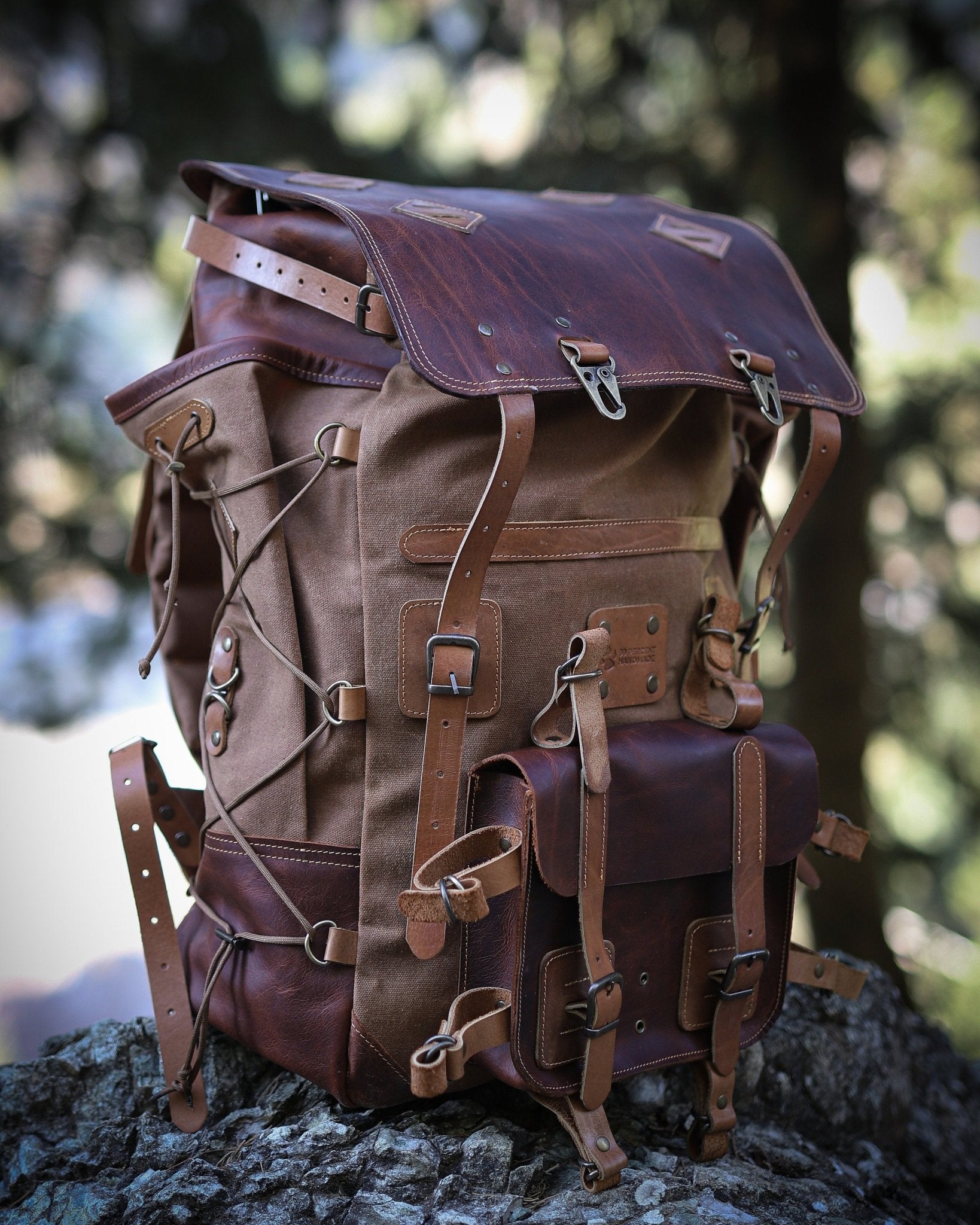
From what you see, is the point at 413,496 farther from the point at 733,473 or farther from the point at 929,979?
the point at 929,979

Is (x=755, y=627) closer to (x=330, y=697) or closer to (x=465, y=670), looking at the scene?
(x=465, y=670)

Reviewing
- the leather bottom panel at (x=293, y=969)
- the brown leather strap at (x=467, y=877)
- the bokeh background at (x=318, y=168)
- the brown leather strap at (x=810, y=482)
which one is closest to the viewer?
the brown leather strap at (x=467, y=877)

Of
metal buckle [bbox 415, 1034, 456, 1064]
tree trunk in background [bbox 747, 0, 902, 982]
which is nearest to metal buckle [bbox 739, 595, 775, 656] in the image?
metal buckle [bbox 415, 1034, 456, 1064]

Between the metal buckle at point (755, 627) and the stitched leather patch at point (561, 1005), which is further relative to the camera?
the metal buckle at point (755, 627)

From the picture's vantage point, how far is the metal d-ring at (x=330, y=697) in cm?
161

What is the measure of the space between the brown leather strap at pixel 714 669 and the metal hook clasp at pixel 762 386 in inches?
12.9

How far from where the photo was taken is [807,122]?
345 cm

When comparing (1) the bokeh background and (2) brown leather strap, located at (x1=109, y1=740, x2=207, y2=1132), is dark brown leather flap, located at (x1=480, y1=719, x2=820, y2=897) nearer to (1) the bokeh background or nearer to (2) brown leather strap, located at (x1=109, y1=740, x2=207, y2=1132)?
(2) brown leather strap, located at (x1=109, y1=740, x2=207, y2=1132)

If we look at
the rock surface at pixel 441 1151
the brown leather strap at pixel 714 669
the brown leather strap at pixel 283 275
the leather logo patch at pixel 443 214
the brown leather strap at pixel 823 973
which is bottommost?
the rock surface at pixel 441 1151

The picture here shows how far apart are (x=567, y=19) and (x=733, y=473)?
7.28 ft

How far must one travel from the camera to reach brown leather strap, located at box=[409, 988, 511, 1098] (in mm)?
1460

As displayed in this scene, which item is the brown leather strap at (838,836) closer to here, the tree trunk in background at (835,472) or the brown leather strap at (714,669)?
the brown leather strap at (714,669)

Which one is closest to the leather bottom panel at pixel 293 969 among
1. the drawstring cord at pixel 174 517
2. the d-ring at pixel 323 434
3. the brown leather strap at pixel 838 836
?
the drawstring cord at pixel 174 517

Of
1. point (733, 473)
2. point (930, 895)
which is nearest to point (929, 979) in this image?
point (930, 895)
